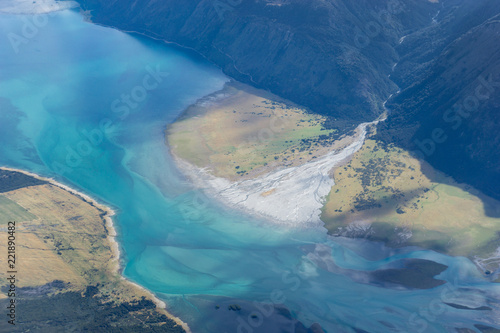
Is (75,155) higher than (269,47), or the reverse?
(269,47)

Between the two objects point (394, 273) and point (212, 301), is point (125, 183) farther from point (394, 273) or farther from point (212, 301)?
point (394, 273)

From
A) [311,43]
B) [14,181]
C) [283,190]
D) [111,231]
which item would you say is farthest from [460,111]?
[14,181]

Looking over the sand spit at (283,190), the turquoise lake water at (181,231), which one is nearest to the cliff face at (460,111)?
the sand spit at (283,190)

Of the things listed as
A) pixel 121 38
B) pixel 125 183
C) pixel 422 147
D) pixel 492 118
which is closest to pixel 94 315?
pixel 125 183

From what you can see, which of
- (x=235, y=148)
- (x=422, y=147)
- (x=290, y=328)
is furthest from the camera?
(x=235, y=148)

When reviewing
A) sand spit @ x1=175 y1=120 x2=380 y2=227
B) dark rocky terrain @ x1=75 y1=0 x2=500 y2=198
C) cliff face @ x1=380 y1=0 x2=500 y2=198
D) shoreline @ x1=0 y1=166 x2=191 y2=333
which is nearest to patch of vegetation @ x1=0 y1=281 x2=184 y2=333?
shoreline @ x1=0 y1=166 x2=191 y2=333

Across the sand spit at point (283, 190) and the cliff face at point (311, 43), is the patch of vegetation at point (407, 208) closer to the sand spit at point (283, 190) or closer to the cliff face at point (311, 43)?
the sand spit at point (283, 190)
